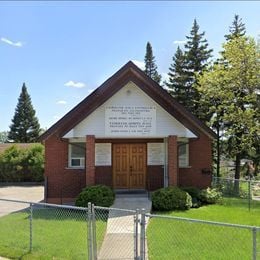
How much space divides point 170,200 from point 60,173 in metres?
6.03

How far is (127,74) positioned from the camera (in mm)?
18344

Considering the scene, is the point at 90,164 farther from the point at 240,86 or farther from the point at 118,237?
the point at 240,86

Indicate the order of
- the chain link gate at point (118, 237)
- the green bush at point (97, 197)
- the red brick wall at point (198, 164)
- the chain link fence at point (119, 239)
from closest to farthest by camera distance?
the chain link gate at point (118, 237)
the chain link fence at point (119, 239)
the green bush at point (97, 197)
the red brick wall at point (198, 164)

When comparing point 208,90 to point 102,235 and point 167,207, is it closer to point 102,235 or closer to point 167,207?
point 167,207

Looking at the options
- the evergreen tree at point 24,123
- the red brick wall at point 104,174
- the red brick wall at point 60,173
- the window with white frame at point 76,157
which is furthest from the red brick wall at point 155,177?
the evergreen tree at point 24,123

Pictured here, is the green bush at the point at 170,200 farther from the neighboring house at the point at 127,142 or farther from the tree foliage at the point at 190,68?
the tree foliage at the point at 190,68

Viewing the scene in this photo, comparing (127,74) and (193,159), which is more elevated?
(127,74)

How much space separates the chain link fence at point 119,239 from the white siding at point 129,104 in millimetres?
4627

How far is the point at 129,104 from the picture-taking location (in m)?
18.2

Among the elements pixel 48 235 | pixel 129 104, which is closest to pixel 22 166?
pixel 129 104

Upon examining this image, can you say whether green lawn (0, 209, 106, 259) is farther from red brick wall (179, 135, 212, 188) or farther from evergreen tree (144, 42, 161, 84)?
evergreen tree (144, 42, 161, 84)

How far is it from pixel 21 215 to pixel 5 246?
5.59m

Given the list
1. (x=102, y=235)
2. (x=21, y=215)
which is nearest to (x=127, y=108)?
(x=21, y=215)

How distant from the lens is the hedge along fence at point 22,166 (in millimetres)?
32594
